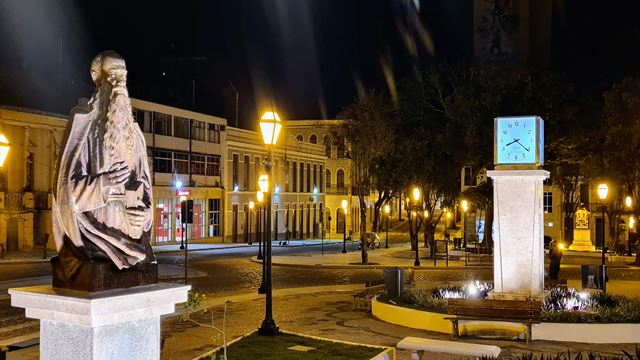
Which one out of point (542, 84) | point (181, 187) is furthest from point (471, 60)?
point (181, 187)

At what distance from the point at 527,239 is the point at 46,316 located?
12.1m

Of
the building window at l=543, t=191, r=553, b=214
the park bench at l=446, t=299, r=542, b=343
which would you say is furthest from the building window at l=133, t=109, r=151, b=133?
the building window at l=543, t=191, r=553, b=214

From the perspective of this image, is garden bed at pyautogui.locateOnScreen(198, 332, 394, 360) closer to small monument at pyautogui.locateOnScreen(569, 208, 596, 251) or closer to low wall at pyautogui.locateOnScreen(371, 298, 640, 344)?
low wall at pyautogui.locateOnScreen(371, 298, 640, 344)

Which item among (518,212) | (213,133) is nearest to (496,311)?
(518,212)

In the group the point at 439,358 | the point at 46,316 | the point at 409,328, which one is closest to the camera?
the point at 46,316

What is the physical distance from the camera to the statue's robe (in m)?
5.57

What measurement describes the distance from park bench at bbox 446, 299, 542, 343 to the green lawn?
10.2 feet

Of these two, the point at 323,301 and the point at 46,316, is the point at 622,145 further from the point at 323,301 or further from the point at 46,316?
the point at 46,316

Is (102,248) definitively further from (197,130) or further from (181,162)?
(197,130)

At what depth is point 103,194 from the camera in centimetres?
561

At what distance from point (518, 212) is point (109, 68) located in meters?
11.6

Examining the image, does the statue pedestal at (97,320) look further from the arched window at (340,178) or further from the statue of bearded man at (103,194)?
the arched window at (340,178)

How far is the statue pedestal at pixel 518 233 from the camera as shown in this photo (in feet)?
51.1

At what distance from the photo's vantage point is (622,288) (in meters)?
24.2
